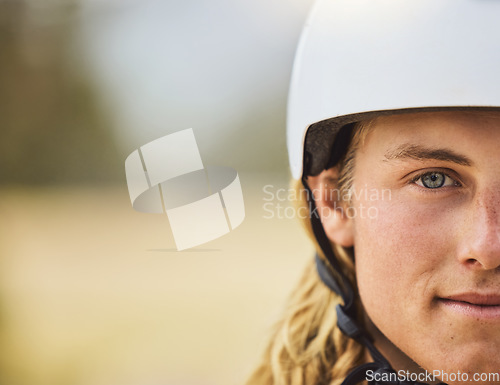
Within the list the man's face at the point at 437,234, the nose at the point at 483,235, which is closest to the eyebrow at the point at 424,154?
the man's face at the point at 437,234

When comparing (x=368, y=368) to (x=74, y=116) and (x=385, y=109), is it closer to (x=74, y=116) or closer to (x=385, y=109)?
(x=385, y=109)

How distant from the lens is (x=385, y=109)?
197 centimetres

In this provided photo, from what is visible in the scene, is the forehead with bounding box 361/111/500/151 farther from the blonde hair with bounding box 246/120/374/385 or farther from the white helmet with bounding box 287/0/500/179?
the blonde hair with bounding box 246/120/374/385

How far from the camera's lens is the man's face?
184cm

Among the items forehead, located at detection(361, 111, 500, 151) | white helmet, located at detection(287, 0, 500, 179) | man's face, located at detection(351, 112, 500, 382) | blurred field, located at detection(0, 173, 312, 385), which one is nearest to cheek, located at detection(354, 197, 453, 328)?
man's face, located at detection(351, 112, 500, 382)

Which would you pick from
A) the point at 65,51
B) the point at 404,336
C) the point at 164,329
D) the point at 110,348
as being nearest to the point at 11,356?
the point at 110,348

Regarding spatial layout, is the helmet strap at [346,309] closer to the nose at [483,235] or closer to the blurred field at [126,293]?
the blurred field at [126,293]

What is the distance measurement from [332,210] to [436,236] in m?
0.65

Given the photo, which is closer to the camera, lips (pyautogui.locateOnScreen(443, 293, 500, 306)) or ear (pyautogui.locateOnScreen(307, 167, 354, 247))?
lips (pyautogui.locateOnScreen(443, 293, 500, 306))

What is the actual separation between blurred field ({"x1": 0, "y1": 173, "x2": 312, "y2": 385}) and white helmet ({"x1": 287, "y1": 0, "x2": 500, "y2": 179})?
4.39 ft

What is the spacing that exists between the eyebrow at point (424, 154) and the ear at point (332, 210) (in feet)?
1.46

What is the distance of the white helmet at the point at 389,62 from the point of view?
1827 millimetres

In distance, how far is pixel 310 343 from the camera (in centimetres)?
285

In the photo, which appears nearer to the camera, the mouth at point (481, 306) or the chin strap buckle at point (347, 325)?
the mouth at point (481, 306)
